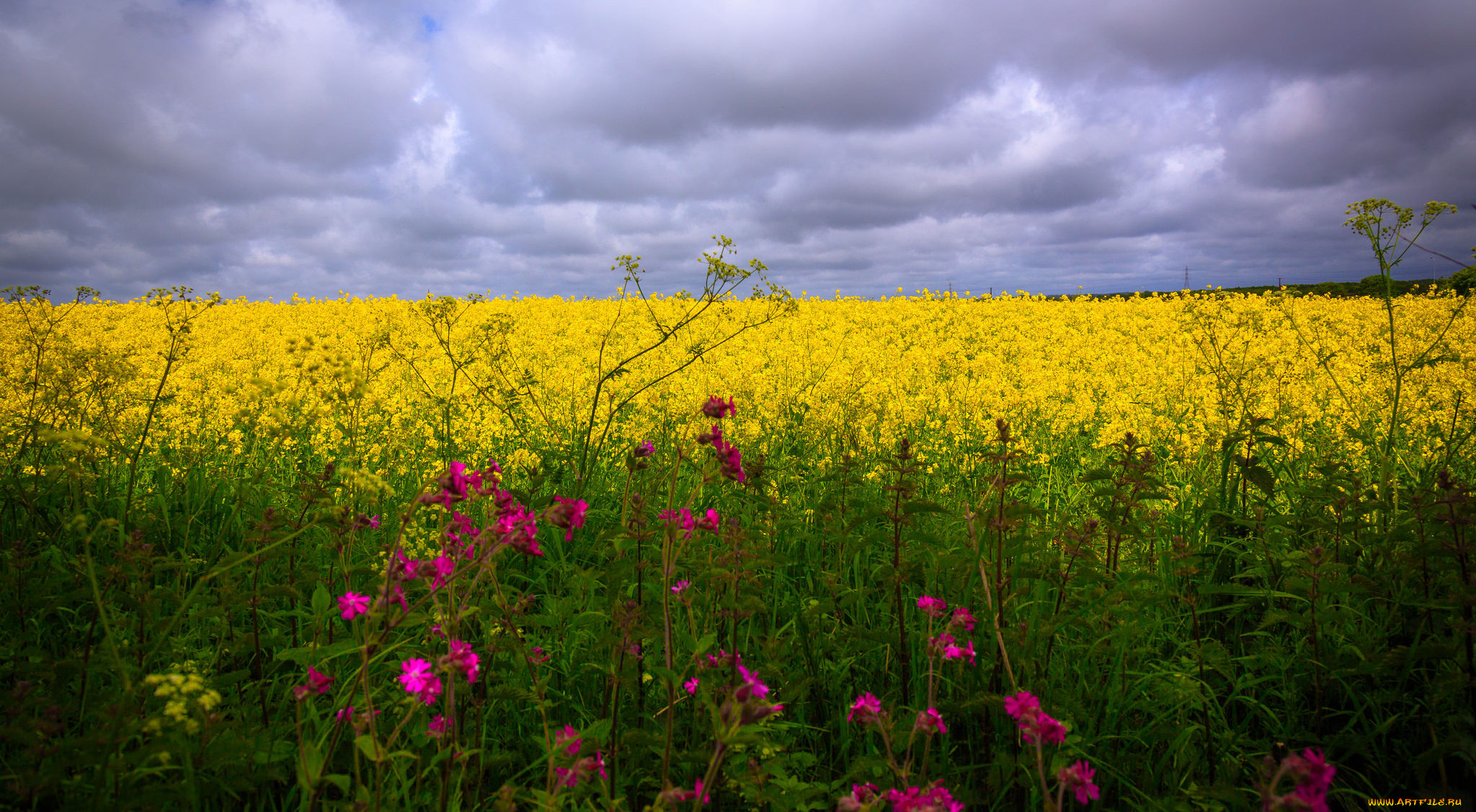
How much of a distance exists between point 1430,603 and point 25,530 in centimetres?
676

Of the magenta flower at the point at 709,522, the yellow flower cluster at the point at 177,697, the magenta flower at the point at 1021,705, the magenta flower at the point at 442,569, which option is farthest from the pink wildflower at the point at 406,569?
the magenta flower at the point at 1021,705

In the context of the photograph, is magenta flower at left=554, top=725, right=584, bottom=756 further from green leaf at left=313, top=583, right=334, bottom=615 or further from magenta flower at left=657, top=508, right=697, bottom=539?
green leaf at left=313, top=583, right=334, bottom=615

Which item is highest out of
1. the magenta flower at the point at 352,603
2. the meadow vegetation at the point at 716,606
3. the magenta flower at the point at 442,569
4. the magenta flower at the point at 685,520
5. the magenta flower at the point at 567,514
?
the magenta flower at the point at 567,514

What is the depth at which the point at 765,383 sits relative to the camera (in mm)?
6617

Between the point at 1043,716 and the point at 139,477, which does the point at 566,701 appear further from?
the point at 139,477

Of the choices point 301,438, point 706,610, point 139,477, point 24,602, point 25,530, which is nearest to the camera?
point 24,602

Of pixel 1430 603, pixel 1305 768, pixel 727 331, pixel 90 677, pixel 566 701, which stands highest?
pixel 727 331

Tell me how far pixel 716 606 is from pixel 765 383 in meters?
4.08

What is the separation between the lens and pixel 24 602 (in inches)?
100.0

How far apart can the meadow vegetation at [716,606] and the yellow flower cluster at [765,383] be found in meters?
0.09

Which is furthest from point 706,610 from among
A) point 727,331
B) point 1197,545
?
point 727,331

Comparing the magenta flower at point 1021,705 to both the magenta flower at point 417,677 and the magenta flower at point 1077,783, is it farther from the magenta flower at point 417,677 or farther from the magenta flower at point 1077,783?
the magenta flower at point 417,677

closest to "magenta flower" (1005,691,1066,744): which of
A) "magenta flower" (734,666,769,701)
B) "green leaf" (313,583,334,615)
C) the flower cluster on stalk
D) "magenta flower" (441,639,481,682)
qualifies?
the flower cluster on stalk

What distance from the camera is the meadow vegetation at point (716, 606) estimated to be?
69.6 inches
